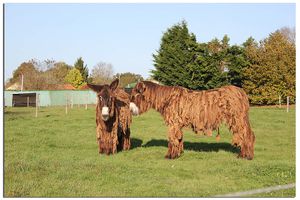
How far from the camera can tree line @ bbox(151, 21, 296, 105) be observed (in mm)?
40094

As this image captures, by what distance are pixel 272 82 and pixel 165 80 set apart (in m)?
12.6

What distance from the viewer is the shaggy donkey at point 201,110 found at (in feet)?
34.7

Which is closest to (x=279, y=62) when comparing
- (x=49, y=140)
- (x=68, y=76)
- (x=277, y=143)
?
(x=277, y=143)

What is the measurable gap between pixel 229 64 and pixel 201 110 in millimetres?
34662

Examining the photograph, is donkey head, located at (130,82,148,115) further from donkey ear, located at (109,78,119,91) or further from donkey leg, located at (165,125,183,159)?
donkey leg, located at (165,125,183,159)

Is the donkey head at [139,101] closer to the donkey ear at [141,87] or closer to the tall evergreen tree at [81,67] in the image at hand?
the donkey ear at [141,87]

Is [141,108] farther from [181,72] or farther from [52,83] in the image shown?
[52,83]

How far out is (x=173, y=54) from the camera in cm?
4609

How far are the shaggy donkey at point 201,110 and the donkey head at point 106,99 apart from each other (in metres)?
0.62

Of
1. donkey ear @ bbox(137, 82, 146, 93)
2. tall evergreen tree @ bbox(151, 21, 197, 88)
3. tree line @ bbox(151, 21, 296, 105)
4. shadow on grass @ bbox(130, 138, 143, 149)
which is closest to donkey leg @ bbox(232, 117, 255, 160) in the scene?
donkey ear @ bbox(137, 82, 146, 93)

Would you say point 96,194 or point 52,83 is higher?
point 52,83

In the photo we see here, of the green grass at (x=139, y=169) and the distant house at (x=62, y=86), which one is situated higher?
the distant house at (x=62, y=86)

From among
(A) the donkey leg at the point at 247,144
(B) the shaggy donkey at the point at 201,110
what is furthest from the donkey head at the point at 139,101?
(A) the donkey leg at the point at 247,144

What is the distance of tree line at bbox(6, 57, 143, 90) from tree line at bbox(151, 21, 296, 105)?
16650 mm
